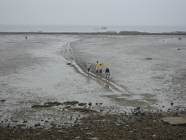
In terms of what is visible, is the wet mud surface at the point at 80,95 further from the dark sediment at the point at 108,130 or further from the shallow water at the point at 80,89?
the dark sediment at the point at 108,130

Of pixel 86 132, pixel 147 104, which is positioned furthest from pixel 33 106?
pixel 147 104

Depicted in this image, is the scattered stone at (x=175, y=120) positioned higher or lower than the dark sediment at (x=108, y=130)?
higher

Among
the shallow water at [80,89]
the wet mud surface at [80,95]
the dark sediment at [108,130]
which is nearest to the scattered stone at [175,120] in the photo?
the dark sediment at [108,130]

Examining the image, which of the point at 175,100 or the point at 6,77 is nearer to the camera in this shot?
the point at 175,100

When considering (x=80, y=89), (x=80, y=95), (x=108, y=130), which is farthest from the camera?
(x=80, y=89)

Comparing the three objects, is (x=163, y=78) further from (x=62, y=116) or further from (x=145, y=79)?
(x=62, y=116)

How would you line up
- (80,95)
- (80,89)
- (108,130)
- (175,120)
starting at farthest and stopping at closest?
(80,89) < (80,95) < (175,120) < (108,130)

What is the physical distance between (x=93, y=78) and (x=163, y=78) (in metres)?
9.21

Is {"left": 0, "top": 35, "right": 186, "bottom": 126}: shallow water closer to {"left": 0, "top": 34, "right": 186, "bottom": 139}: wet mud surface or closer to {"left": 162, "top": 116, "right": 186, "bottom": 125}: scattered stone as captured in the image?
{"left": 0, "top": 34, "right": 186, "bottom": 139}: wet mud surface

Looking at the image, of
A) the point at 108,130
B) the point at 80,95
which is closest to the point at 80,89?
the point at 80,95

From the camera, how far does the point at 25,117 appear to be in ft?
53.1

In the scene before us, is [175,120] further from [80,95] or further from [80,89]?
[80,89]

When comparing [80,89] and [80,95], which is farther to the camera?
[80,89]

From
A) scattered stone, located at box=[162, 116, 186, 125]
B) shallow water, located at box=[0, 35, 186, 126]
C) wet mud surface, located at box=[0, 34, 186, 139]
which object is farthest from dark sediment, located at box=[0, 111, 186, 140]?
shallow water, located at box=[0, 35, 186, 126]
